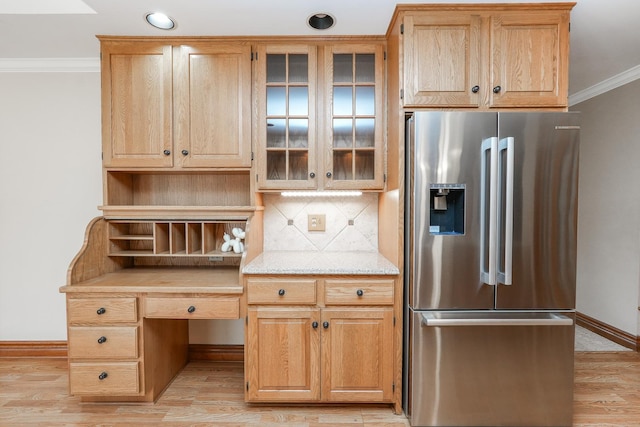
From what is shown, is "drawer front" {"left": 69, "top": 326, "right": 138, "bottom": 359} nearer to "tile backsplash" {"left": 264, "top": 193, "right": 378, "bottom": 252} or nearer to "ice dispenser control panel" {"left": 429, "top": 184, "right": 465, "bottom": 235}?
"tile backsplash" {"left": 264, "top": 193, "right": 378, "bottom": 252}

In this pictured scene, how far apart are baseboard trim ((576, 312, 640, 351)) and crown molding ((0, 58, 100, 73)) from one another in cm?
477

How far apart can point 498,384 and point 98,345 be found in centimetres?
220

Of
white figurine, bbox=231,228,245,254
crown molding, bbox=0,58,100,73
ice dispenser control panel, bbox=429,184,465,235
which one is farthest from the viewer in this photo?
crown molding, bbox=0,58,100,73

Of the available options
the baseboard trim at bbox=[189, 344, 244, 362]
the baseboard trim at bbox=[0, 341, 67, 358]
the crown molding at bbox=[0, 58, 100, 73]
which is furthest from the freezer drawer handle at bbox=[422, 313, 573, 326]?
the crown molding at bbox=[0, 58, 100, 73]

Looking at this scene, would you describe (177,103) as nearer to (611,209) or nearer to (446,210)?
(446,210)

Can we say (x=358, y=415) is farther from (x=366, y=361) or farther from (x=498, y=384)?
(x=498, y=384)

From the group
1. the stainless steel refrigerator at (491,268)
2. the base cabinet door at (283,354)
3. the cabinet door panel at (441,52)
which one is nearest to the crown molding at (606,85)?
the stainless steel refrigerator at (491,268)

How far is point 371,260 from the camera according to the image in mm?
2123

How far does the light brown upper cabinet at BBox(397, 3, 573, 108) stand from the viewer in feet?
5.76

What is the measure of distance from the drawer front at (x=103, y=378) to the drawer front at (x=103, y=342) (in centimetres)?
5

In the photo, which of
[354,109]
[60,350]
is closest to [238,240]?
[354,109]

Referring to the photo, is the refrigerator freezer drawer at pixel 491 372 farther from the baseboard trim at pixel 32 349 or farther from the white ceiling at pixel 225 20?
the baseboard trim at pixel 32 349

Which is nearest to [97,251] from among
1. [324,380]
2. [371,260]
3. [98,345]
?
[98,345]

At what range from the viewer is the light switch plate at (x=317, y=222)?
2.48 meters
